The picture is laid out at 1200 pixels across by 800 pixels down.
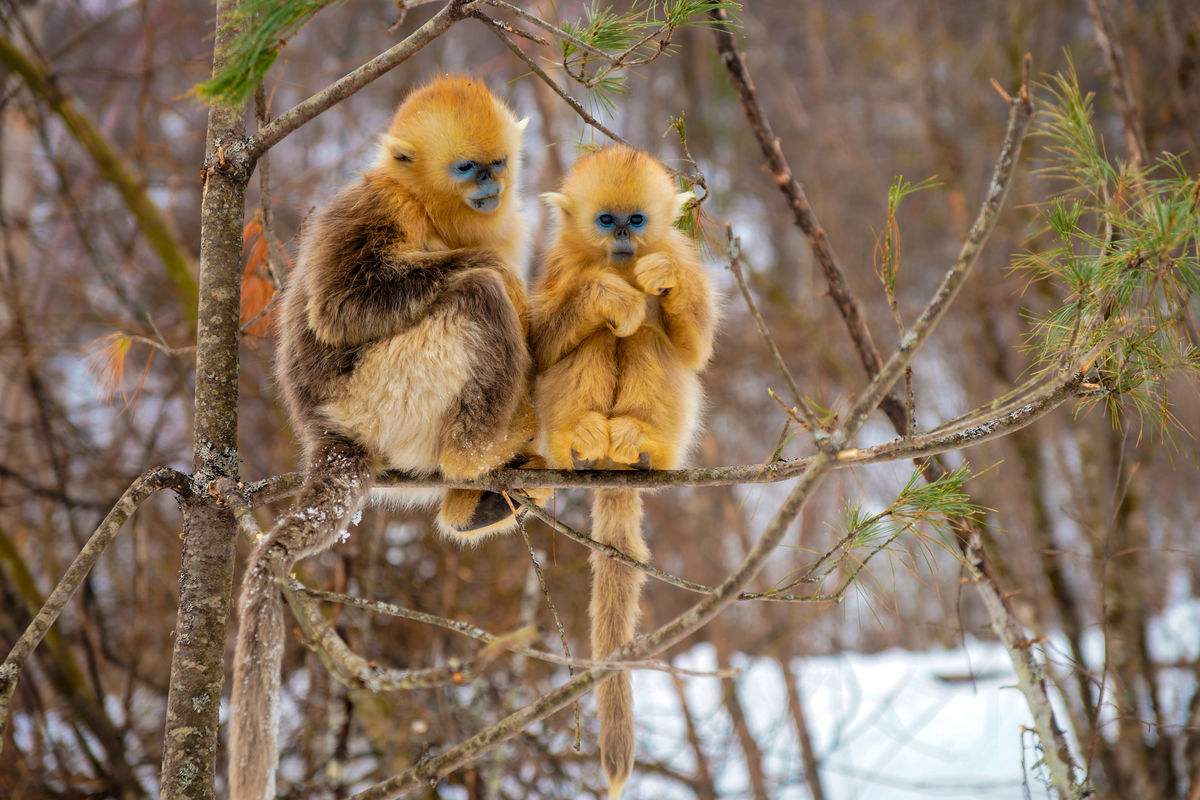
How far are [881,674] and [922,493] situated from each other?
18.2 feet

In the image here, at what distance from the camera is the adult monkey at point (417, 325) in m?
3.01

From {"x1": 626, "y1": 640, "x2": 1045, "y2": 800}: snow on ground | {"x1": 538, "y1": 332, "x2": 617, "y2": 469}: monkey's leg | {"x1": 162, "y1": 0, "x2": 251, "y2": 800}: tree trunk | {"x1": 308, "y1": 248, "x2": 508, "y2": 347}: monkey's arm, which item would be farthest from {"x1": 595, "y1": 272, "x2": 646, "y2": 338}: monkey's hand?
{"x1": 626, "y1": 640, "x2": 1045, "y2": 800}: snow on ground

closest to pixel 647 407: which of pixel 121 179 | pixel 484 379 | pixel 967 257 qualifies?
pixel 484 379

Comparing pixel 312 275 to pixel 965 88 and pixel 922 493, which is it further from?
pixel 965 88

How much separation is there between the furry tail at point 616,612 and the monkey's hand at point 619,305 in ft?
1.91

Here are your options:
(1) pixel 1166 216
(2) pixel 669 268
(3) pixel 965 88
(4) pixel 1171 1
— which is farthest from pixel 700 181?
(3) pixel 965 88

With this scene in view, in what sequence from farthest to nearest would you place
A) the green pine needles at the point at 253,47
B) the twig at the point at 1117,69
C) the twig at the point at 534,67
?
the twig at the point at 1117,69 → the twig at the point at 534,67 → the green pine needles at the point at 253,47

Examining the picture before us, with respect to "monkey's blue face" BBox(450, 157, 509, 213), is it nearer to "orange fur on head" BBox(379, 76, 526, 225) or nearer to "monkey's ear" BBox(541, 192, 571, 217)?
"orange fur on head" BBox(379, 76, 526, 225)

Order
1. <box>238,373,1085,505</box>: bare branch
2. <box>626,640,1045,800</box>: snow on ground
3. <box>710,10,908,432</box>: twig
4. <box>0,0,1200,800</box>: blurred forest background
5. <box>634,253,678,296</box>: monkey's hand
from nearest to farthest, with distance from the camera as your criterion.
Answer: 1. <box>238,373,1085,505</box>: bare branch
2. <box>634,253,678,296</box>: monkey's hand
3. <box>710,10,908,432</box>: twig
4. <box>0,0,1200,800</box>: blurred forest background
5. <box>626,640,1045,800</box>: snow on ground

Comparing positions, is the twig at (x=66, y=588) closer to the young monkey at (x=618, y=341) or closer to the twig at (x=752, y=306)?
the young monkey at (x=618, y=341)

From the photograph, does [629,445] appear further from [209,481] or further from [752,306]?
[209,481]

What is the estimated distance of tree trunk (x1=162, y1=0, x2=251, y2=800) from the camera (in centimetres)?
247

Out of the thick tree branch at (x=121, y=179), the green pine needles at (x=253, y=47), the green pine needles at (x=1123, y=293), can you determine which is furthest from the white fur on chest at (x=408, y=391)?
the thick tree branch at (x=121, y=179)

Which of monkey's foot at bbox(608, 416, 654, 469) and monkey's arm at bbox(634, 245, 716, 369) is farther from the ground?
monkey's arm at bbox(634, 245, 716, 369)
